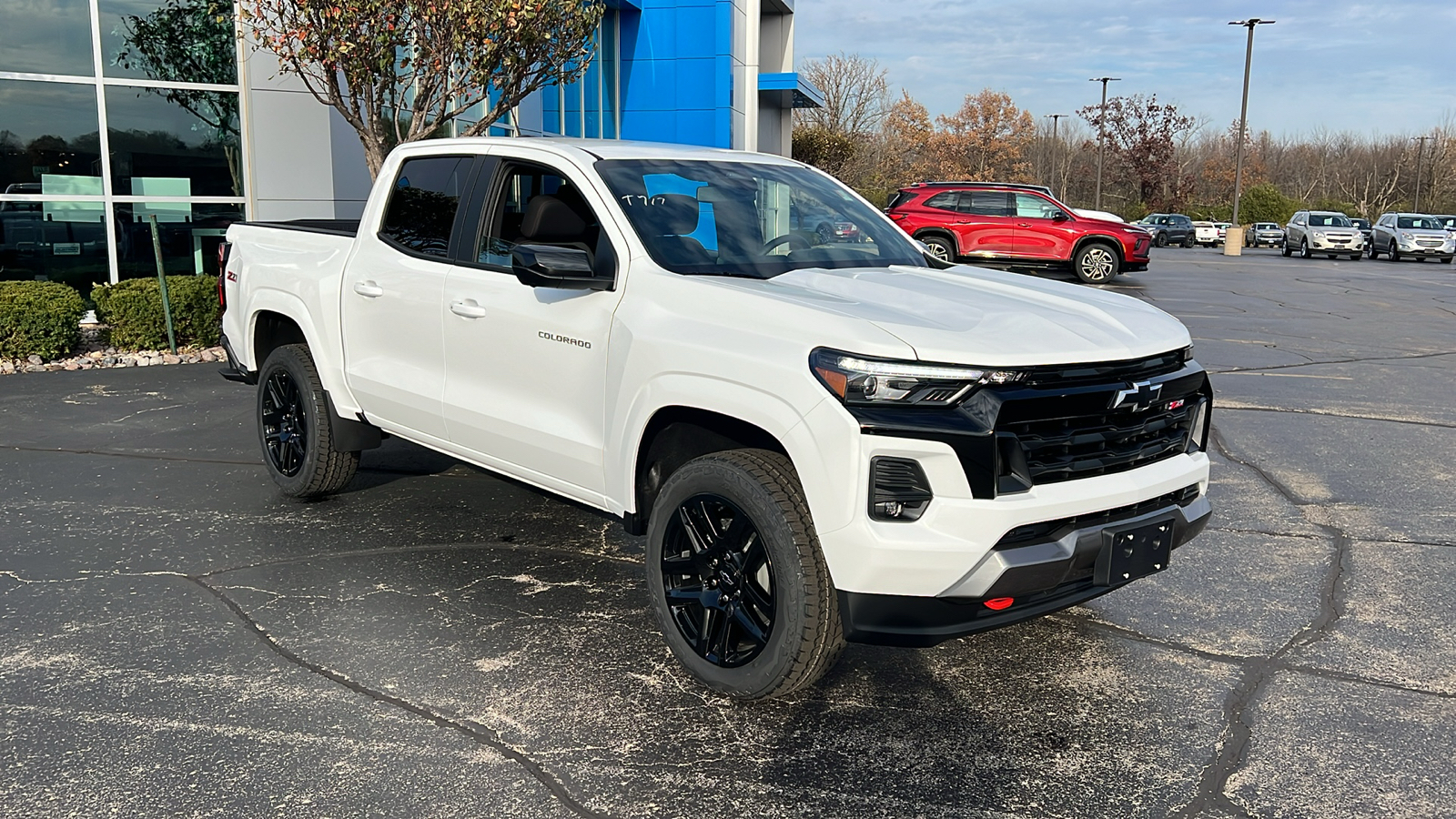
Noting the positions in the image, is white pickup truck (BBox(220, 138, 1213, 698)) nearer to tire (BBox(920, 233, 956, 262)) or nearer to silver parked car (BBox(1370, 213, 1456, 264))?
tire (BBox(920, 233, 956, 262))

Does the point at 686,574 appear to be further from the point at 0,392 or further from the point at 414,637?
the point at 0,392

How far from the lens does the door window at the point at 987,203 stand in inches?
931

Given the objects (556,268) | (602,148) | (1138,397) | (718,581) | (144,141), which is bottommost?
(718,581)

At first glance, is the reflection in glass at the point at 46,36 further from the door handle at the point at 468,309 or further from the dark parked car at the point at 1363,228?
the dark parked car at the point at 1363,228

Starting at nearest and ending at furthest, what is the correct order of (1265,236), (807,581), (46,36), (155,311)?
(807,581) → (155,311) → (46,36) → (1265,236)

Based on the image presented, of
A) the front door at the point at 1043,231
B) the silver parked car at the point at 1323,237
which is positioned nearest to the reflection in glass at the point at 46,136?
the front door at the point at 1043,231

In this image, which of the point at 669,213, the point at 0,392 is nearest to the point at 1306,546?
the point at 669,213

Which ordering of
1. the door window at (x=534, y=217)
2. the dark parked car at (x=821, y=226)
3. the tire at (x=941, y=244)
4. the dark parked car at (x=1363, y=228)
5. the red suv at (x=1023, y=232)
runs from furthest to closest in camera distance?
the dark parked car at (x=1363, y=228)
the tire at (x=941, y=244)
the red suv at (x=1023, y=232)
the dark parked car at (x=821, y=226)
the door window at (x=534, y=217)

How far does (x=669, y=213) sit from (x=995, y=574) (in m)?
1.99

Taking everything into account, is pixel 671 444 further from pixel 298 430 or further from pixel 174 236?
pixel 174 236

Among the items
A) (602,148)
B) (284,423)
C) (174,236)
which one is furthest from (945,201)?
(602,148)

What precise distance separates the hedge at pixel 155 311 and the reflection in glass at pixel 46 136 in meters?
1.93

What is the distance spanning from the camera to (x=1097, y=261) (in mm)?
23781

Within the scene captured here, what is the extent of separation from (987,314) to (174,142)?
484 inches
